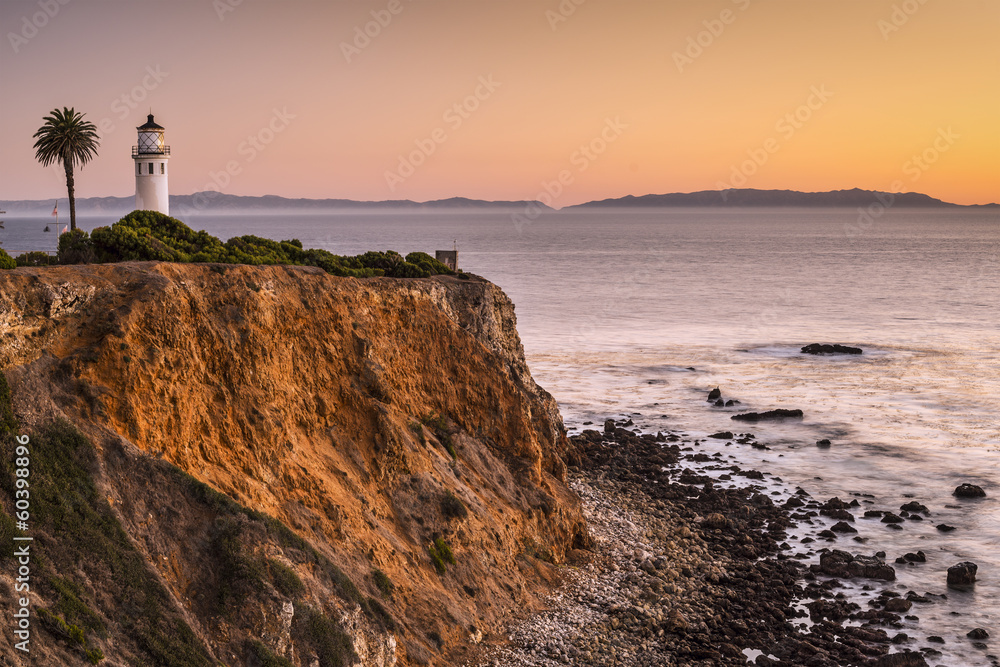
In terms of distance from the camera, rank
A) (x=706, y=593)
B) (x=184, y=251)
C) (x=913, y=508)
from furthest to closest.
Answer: (x=913, y=508)
(x=706, y=593)
(x=184, y=251)

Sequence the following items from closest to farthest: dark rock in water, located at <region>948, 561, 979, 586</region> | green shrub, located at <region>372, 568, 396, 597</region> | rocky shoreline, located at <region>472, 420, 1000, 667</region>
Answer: green shrub, located at <region>372, 568, 396, 597</region>, rocky shoreline, located at <region>472, 420, 1000, 667</region>, dark rock in water, located at <region>948, 561, 979, 586</region>

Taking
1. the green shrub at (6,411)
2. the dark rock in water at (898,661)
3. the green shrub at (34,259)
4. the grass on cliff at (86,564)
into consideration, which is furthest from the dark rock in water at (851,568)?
the green shrub at (34,259)

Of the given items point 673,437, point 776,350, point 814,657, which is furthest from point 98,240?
point 776,350

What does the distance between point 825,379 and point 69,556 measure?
58581mm

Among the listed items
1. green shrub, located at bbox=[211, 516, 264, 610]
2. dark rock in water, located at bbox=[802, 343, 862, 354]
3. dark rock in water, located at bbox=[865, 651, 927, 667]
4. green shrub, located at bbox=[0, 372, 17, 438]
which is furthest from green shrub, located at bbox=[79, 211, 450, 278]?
dark rock in water, located at bbox=[802, 343, 862, 354]

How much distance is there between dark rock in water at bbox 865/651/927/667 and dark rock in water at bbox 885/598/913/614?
2994 millimetres

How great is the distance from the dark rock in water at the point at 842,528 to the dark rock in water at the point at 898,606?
6645mm

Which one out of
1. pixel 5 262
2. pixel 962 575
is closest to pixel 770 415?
pixel 962 575

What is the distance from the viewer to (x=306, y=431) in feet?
72.5

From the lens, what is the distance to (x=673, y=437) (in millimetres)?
46250

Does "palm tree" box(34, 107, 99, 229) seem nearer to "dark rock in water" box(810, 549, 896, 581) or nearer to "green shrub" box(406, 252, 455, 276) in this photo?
"green shrub" box(406, 252, 455, 276)

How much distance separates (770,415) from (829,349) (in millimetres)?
25962

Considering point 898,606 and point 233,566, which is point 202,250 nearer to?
point 233,566

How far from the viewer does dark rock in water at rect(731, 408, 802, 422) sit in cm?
5084
